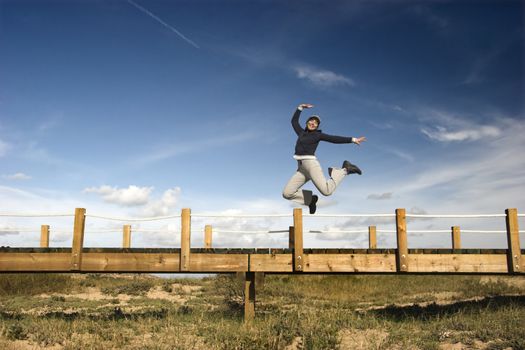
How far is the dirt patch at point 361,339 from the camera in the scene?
332 inches

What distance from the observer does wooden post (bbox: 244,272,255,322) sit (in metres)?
10.6

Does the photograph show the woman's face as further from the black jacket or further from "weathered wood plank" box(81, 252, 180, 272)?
"weathered wood plank" box(81, 252, 180, 272)

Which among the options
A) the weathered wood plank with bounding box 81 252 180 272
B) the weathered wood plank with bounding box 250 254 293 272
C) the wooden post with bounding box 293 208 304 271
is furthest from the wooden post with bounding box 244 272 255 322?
the weathered wood plank with bounding box 81 252 180 272

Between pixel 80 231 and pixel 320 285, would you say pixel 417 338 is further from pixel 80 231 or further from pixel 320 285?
pixel 320 285

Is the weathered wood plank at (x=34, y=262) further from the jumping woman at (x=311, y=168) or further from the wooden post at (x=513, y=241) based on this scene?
the wooden post at (x=513, y=241)

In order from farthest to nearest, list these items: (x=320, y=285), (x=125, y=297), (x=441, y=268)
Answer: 1. (x=320, y=285)
2. (x=125, y=297)
3. (x=441, y=268)

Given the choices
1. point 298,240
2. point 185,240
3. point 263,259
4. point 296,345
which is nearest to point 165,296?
point 185,240

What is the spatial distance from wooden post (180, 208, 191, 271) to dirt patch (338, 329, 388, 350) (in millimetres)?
3888

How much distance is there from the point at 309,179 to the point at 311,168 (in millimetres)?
379

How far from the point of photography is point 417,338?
29.6 ft

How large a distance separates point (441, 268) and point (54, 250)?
9465mm

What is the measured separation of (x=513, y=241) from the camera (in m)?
10.7

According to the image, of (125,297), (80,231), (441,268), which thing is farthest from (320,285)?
(80,231)

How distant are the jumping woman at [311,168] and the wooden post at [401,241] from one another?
150 cm
